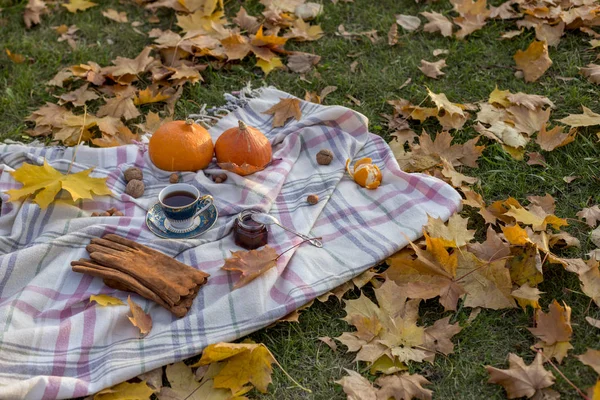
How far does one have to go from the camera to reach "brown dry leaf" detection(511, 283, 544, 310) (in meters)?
2.32

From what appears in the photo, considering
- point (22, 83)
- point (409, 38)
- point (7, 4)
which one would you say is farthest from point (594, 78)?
point (7, 4)

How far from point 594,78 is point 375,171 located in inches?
64.0

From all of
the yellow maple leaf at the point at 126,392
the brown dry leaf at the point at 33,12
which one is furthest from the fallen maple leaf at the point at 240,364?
the brown dry leaf at the point at 33,12

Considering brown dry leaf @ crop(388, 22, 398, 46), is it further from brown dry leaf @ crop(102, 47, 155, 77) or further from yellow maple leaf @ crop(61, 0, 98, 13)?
yellow maple leaf @ crop(61, 0, 98, 13)

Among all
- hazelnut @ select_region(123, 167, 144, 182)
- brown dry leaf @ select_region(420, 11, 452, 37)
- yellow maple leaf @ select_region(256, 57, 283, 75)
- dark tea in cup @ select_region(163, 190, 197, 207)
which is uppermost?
brown dry leaf @ select_region(420, 11, 452, 37)

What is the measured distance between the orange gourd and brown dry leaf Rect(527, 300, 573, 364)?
1.50m

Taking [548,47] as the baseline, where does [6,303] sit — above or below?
below

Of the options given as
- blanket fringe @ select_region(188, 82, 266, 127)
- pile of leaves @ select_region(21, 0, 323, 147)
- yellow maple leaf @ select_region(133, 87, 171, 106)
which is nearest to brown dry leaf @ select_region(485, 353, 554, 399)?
blanket fringe @ select_region(188, 82, 266, 127)

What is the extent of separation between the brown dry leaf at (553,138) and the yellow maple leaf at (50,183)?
7.44ft

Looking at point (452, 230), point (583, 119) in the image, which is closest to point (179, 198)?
point (452, 230)

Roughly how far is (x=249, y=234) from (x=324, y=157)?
715 millimetres

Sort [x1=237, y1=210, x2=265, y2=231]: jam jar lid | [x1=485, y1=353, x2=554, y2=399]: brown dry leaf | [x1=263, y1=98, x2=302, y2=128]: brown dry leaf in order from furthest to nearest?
[x1=263, y1=98, x2=302, y2=128]: brown dry leaf < [x1=237, y1=210, x2=265, y2=231]: jam jar lid < [x1=485, y1=353, x2=554, y2=399]: brown dry leaf

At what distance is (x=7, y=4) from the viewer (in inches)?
177

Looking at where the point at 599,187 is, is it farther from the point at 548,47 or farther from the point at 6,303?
the point at 6,303
